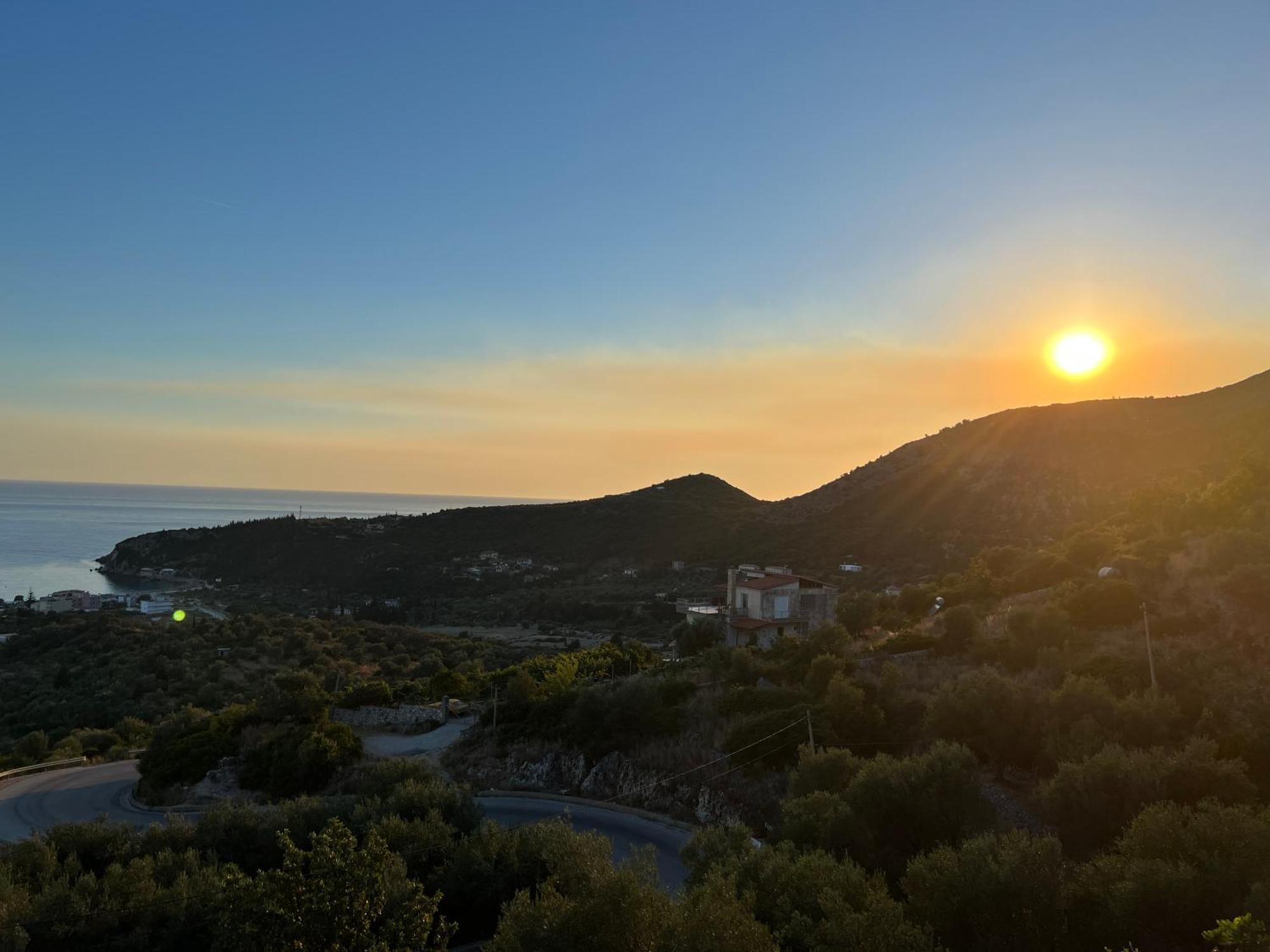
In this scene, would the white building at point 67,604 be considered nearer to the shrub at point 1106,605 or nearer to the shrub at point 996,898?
the shrub at point 1106,605

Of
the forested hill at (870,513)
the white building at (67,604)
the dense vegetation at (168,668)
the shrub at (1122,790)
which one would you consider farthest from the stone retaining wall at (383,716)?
the white building at (67,604)

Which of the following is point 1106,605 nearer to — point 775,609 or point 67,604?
point 775,609

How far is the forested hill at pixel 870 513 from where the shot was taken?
59875mm

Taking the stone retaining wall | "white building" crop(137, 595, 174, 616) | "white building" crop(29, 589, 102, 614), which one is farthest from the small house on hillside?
"white building" crop(29, 589, 102, 614)

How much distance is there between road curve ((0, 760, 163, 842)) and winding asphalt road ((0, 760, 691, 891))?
17 millimetres

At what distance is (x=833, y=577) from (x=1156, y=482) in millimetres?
21033

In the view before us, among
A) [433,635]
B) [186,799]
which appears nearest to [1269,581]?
[186,799]

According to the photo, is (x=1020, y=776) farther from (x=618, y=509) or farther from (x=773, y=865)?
(x=618, y=509)

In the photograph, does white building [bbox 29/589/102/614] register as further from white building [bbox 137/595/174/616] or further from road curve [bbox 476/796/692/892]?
road curve [bbox 476/796/692/892]

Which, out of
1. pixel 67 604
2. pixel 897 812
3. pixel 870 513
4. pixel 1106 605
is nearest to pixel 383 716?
pixel 897 812

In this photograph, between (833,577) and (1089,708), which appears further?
(833,577)

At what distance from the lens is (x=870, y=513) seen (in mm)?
70125

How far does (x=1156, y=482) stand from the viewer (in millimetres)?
49531

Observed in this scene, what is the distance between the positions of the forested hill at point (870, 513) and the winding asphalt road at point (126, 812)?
1557 inches
